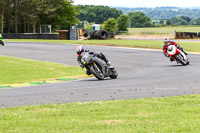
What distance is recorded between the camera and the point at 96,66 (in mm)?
17328

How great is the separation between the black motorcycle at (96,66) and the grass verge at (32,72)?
2.63 metres

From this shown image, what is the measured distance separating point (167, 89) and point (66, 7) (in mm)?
81429

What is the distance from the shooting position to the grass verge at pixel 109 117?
23.4 feet

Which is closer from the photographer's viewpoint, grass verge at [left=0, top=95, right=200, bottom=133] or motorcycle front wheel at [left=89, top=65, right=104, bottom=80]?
grass verge at [left=0, top=95, right=200, bottom=133]

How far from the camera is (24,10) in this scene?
3246 inches

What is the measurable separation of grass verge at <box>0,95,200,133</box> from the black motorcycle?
21.8 feet

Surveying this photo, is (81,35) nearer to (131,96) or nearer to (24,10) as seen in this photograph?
(24,10)

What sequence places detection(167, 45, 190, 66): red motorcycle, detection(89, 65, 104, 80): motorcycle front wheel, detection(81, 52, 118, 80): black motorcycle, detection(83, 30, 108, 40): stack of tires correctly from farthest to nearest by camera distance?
detection(83, 30, 108, 40): stack of tires
detection(167, 45, 190, 66): red motorcycle
detection(89, 65, 104, 80): motorcycle front wheel
detection(81, 52, 118, 80): black motorcycle

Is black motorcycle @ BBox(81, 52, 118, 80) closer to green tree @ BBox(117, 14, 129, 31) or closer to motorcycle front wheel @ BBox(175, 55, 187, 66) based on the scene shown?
motorcycle front wheel @ BBox(175, 55, 187, 66)

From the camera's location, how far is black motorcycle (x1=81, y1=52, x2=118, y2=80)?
17062 millimetres

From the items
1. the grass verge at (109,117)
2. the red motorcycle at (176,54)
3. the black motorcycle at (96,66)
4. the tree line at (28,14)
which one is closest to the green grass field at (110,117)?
the grass verge at (109,117)

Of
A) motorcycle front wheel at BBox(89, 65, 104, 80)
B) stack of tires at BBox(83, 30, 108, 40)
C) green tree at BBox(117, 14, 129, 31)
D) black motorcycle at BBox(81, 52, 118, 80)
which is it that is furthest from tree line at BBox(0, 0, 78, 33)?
motorcycle front wheel at BBox(89, 65, 104, 80)

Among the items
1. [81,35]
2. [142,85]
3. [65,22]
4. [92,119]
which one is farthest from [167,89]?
[65,22]

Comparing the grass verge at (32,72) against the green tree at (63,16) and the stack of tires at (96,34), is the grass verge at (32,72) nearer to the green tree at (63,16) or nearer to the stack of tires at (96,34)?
the stack of tires at (96,34)
